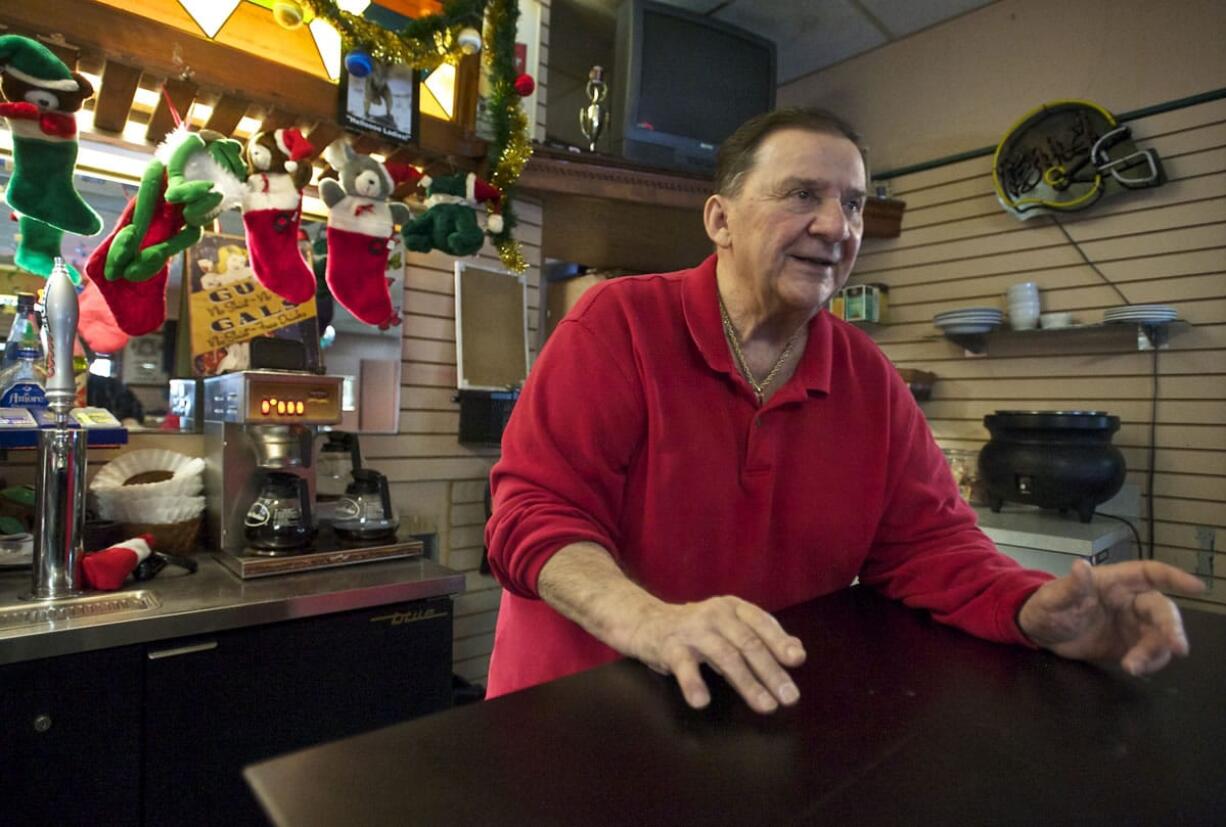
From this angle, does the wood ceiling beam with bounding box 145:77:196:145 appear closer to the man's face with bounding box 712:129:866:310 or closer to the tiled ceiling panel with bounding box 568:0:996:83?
the man's face with bounding box 712:129:866:310

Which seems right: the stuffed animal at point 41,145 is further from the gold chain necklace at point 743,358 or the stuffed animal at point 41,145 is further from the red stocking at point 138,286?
the gold chain necklace at point 743,358

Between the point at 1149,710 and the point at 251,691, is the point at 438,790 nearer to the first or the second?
the point at 1149,710

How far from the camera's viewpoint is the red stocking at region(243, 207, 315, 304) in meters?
1.98

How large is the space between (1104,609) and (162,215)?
219 cm

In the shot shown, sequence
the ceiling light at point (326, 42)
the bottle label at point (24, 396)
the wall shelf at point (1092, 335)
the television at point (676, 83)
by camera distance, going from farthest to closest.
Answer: the television at point (676, 83) → the wall shelf at point (1092, 335) → the ceiling light at point (326, 42) → the bottle label at point (24, 396)

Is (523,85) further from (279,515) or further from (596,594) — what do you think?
(596,594)

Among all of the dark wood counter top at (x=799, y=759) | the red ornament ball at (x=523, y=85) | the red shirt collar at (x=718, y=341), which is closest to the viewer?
the dark wood counter top at (x=799, y=759)

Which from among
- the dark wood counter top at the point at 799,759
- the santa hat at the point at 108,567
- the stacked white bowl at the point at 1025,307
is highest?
the stacked white bowl at the point at 1025,307

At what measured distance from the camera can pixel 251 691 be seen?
1.58m

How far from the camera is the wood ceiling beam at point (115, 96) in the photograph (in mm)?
1757

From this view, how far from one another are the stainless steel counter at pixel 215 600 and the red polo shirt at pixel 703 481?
2.46ft

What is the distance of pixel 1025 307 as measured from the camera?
308 cm

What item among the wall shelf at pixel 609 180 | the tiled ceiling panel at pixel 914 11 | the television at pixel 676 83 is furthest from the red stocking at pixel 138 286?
the tiled ceiling panel at pixel 914 11

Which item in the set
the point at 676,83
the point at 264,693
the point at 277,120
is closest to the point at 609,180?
the point at 676,83
